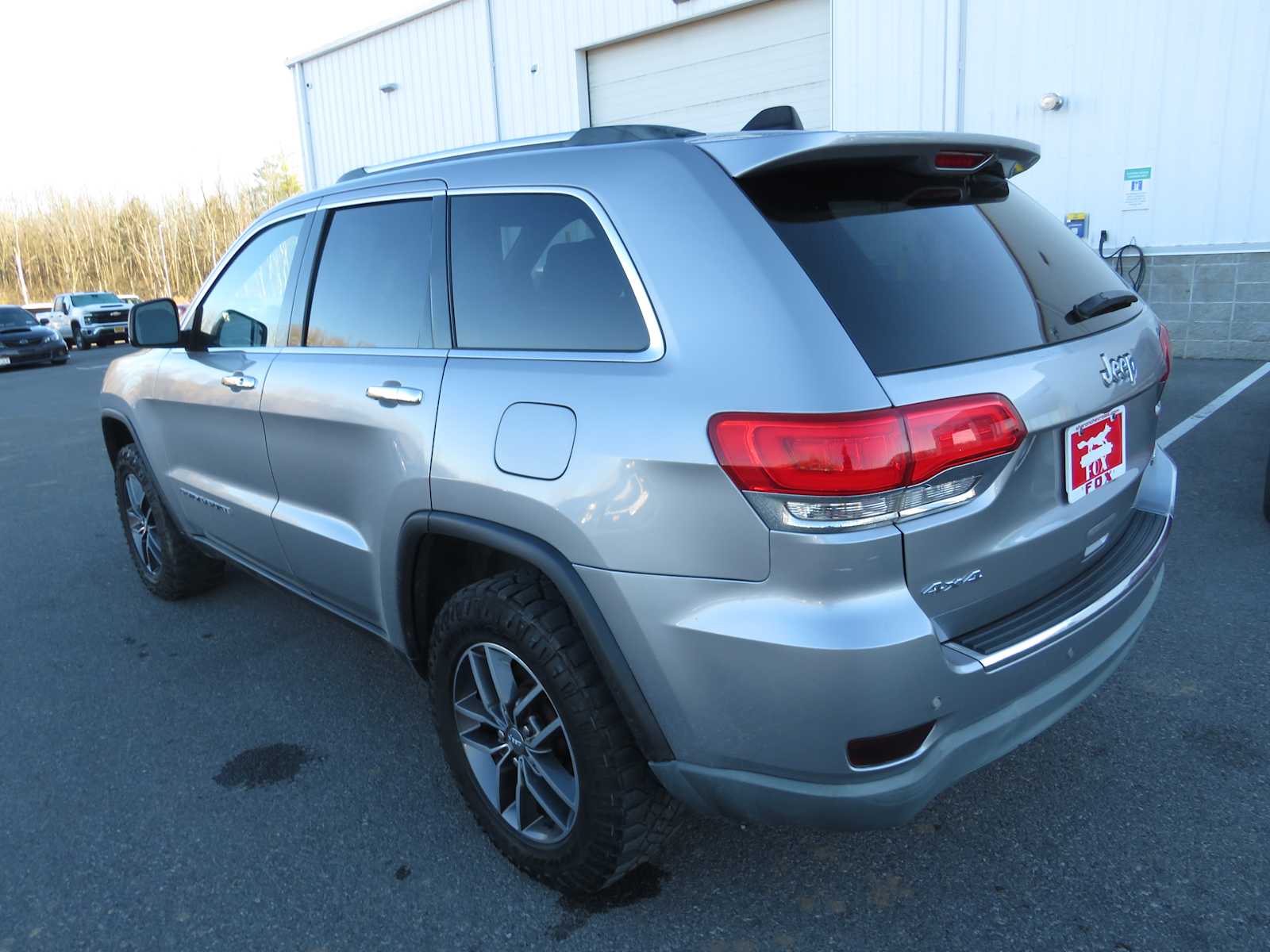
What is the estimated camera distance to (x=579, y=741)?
2.07 metres

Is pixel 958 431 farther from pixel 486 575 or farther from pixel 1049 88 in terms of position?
pixel 1049 88

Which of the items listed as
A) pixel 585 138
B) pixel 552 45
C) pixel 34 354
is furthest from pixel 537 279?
pixel 34 354

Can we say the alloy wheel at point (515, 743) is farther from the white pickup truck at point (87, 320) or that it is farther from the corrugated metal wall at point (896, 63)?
the white pickup truck at point (87, 320)

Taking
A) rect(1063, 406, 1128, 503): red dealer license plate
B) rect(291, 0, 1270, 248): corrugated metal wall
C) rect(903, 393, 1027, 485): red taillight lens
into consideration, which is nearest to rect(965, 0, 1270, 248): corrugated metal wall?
rect(291, 0, 1270, 248): corrugated metal wall

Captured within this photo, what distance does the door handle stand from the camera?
2.43 meters

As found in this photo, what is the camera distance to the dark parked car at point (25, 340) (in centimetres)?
2006

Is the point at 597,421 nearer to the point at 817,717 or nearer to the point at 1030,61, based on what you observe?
the point at 817,717

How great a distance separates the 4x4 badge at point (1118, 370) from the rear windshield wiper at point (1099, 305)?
0.39ft

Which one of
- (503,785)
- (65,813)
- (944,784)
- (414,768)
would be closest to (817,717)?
(944,784)

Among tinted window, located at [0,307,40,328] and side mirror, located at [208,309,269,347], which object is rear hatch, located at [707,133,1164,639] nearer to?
side mirror, located at [208,309,269,347]

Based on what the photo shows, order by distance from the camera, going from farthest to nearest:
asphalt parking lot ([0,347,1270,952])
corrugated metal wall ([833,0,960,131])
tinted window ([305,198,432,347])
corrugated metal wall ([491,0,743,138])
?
corrugated metal wall ([491,0,743,138])
corrugated metal wall ([833,0,960,131])
tinted window ([305,198,432,347])
asphalt parking lot ([0,347,1270,952])

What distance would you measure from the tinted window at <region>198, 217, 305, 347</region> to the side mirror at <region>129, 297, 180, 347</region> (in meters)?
0.11

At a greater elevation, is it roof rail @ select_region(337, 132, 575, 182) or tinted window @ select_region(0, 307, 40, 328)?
roof rail @ select_region(337, 132, 575, 182)

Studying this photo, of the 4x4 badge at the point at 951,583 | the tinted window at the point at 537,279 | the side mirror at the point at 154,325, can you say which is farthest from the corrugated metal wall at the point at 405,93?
the 4x4 badge at the point at 951,583
